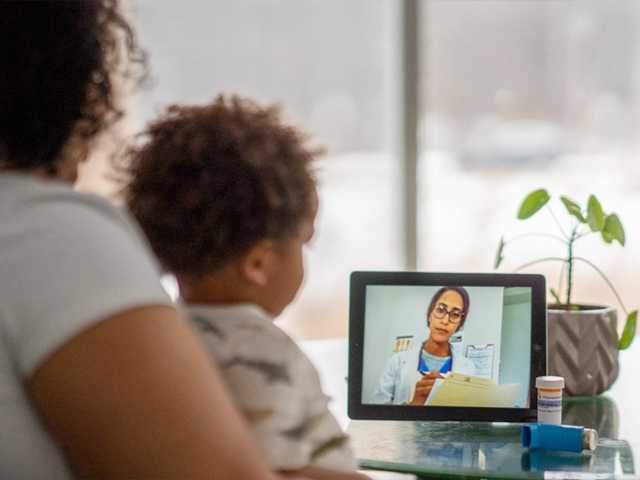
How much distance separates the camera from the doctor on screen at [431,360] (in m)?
1.70

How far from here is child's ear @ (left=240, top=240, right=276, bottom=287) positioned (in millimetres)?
1089

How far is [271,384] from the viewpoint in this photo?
105cm

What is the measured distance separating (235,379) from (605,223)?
3.55ft

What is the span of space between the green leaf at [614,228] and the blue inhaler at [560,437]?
48 cm

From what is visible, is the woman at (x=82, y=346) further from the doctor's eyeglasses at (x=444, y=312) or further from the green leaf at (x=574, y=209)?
the green leaf at (x=574, y=209)

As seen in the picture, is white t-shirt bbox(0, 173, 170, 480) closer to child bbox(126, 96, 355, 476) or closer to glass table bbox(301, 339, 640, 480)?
child bbox(126, 96, 355, 476)

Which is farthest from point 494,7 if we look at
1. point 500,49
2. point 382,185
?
point 382,185

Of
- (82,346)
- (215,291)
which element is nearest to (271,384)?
(215,291)

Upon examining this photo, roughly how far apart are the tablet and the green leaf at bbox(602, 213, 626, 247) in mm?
276

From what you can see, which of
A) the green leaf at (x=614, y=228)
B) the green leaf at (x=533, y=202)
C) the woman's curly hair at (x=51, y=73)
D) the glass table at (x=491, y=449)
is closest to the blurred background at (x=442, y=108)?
the green leaf at (x=533, y=202)

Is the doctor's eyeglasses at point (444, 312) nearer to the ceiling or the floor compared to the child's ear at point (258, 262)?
nearer to the floor

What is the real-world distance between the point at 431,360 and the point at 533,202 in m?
0.48

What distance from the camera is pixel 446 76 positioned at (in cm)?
418

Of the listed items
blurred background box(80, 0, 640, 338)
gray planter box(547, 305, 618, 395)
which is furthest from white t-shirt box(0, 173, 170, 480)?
blurred background box(80, 0, 640, 338)
